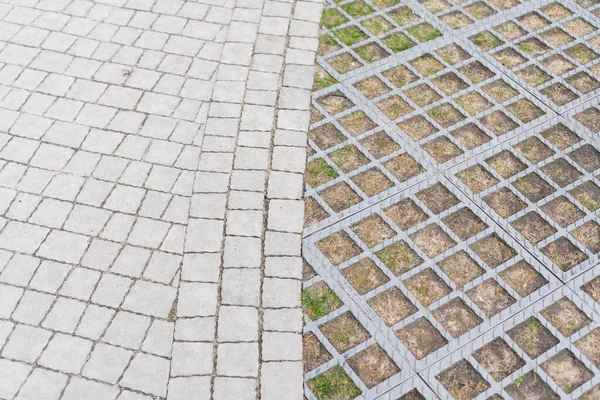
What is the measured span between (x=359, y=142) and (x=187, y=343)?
205cm

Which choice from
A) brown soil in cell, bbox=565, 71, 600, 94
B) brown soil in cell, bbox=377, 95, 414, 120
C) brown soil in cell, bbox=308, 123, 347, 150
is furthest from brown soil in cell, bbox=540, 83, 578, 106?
brown soil in cell, bbox=308, 123, 347, 150

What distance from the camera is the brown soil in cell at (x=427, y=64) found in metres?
5.64

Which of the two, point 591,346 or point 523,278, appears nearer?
point 591,346

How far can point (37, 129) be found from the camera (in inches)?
207

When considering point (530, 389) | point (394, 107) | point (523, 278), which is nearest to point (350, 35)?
point (394, 107)

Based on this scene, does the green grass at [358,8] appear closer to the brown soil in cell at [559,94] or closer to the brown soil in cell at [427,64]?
the brown soil in cell at [427,64]

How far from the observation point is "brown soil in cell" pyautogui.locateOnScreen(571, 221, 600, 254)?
455cm

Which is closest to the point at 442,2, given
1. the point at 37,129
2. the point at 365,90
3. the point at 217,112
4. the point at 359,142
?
the point at 365,90

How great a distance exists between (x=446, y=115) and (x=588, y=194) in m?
1.22

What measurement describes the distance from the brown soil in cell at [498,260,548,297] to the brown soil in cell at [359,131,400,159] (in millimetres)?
1273

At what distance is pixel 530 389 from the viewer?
3908mm

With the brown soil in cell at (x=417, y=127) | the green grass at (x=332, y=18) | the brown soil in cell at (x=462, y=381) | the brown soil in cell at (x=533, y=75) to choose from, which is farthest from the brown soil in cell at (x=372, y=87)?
the brown soil in cell at (x=462, y=381)

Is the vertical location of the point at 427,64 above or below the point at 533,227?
above

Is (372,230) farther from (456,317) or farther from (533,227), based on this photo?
(533,227)
